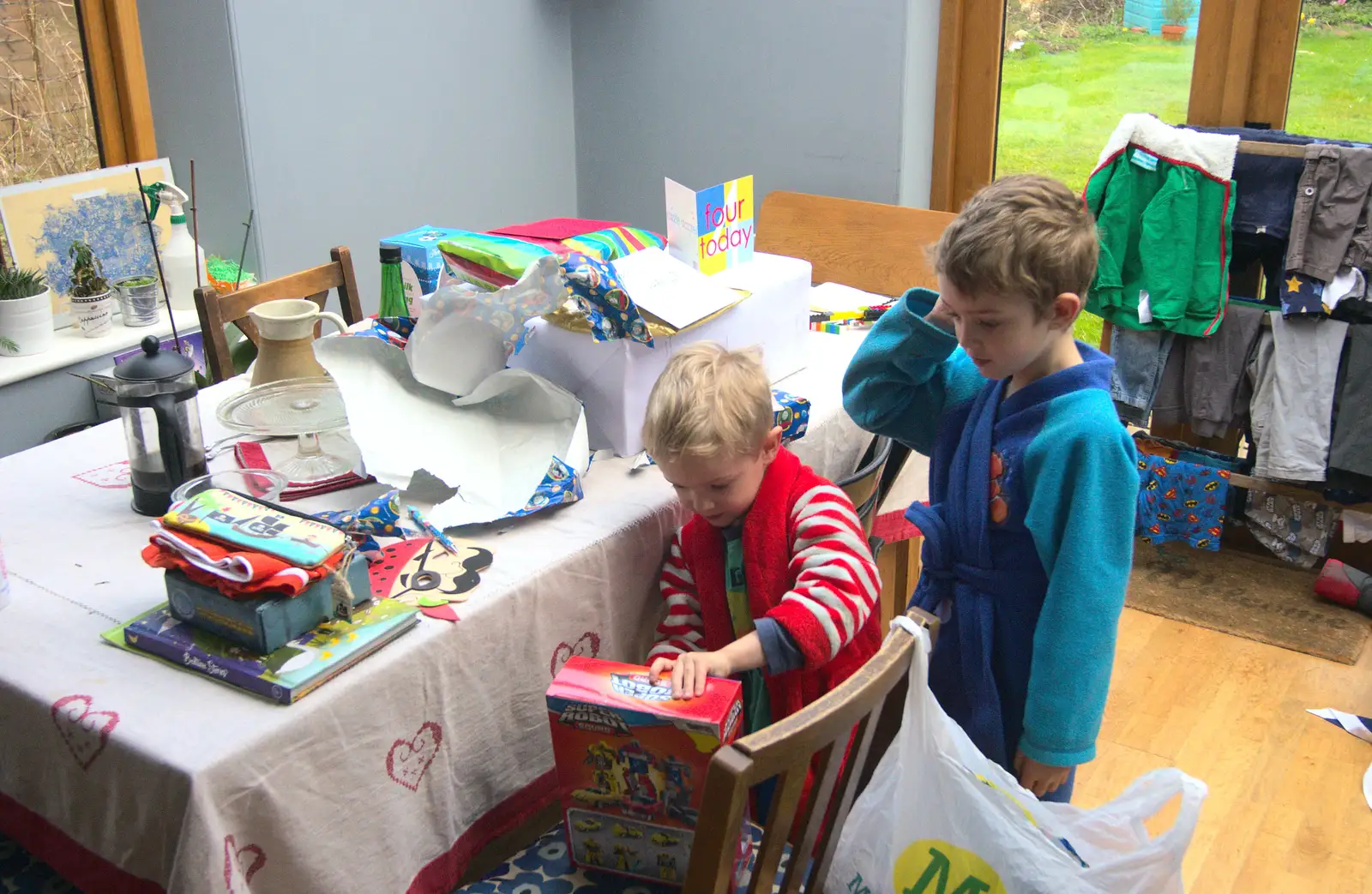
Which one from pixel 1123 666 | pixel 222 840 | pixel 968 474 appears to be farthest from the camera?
pixel 1123 666

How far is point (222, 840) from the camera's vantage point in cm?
97

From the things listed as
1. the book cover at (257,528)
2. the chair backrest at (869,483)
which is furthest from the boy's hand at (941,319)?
the book cover at (257,528)

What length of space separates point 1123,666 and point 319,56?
2.45m

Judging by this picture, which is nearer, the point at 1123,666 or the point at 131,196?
the point at 1123,666

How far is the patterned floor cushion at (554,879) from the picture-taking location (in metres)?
1.22

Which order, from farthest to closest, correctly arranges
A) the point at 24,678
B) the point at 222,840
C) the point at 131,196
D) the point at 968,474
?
1. the point at 131,196
2. the point at 968,474
3. the point at 24,678
4. the point at 222,840

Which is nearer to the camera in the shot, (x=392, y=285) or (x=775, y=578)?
(x=775, y=578)

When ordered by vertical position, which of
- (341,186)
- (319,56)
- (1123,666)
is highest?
(319,56)

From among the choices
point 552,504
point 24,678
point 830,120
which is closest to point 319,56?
point 830,120

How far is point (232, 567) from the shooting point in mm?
1079

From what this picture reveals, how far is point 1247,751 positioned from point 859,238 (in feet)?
4.51

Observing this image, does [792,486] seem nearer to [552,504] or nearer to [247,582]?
[552,504]

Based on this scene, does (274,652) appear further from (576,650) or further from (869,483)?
(869,483)

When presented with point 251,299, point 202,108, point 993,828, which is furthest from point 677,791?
point 202,108
